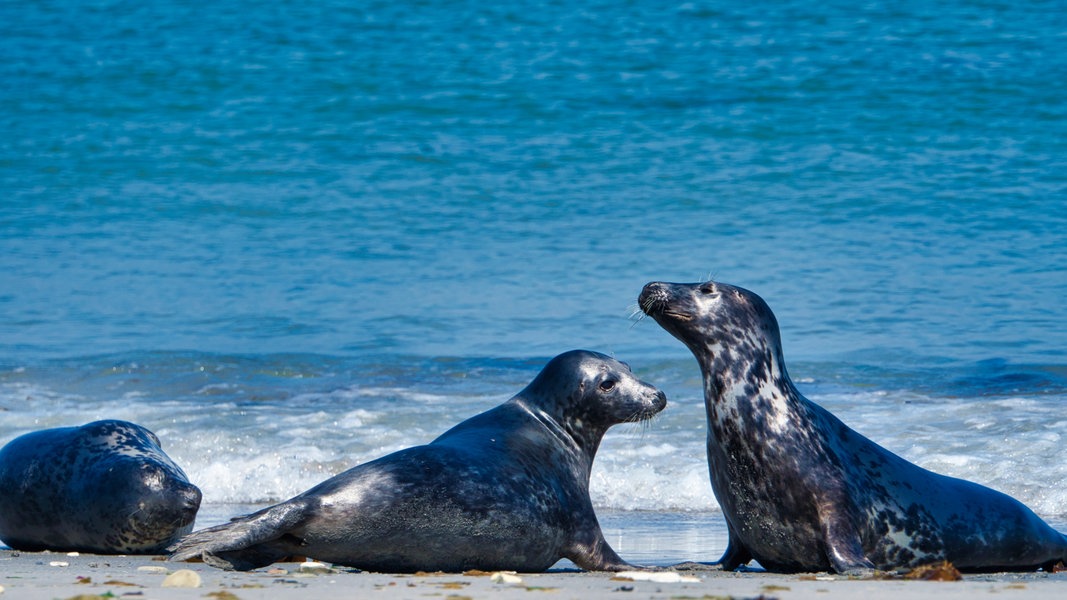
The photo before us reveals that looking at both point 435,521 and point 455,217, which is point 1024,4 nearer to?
point 455,217

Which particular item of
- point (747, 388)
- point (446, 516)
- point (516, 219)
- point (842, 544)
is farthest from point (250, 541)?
point (516, 219)

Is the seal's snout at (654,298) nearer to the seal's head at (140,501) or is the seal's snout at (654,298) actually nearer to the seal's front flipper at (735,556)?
the seal's front flipper at (735,556)

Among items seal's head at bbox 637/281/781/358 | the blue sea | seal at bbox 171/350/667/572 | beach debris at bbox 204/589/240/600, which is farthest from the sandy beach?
the blue sea

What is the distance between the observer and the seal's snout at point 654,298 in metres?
5.21

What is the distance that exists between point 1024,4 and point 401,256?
12937 millimetres

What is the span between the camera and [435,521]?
4.78 m

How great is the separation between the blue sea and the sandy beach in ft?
4.51

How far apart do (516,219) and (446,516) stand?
15.2 metres

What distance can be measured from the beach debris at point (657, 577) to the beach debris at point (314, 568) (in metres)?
0.94

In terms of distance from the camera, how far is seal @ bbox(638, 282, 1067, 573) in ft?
16.0

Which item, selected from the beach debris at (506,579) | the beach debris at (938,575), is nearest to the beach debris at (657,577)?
the beach debris at (506,579)

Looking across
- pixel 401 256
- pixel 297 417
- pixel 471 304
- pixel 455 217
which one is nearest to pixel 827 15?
pixel 455 217

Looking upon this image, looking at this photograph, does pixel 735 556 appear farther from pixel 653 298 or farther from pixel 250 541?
pixel 250 541

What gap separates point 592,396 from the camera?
5879 millimetres
